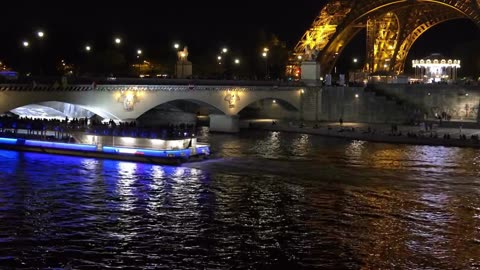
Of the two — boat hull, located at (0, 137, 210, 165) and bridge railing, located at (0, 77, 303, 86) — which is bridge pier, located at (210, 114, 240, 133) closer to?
bridge railing, located at (0, 77, 303, 86)

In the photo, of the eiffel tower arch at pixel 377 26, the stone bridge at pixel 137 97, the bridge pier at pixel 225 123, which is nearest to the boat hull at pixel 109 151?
the stone bridge at pixel 137 97

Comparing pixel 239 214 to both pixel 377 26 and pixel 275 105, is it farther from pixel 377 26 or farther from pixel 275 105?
pixel 377 26

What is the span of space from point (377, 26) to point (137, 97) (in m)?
74.3

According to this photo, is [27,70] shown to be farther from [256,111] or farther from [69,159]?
[69,159]

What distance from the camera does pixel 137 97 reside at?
204 ft

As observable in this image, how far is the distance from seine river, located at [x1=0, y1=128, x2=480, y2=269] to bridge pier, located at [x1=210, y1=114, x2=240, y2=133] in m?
25.7

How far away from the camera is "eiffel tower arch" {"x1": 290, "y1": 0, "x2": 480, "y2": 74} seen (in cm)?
11219

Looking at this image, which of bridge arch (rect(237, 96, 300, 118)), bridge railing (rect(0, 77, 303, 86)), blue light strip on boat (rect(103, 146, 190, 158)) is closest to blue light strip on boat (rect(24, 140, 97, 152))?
blue light strip on boat (rect(103, 146, 190, 158))

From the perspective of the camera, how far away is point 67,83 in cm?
5494

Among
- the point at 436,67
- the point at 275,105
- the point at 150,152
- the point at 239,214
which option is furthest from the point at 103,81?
the point at 436,67

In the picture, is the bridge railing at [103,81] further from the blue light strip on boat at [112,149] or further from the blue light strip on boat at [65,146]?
the blue light strip on boat at [112,149]

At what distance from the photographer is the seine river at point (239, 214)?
25.4 meters

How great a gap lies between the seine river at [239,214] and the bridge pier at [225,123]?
25691 millimetres

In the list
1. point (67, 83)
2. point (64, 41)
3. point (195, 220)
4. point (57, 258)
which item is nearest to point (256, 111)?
point (64, 41)
